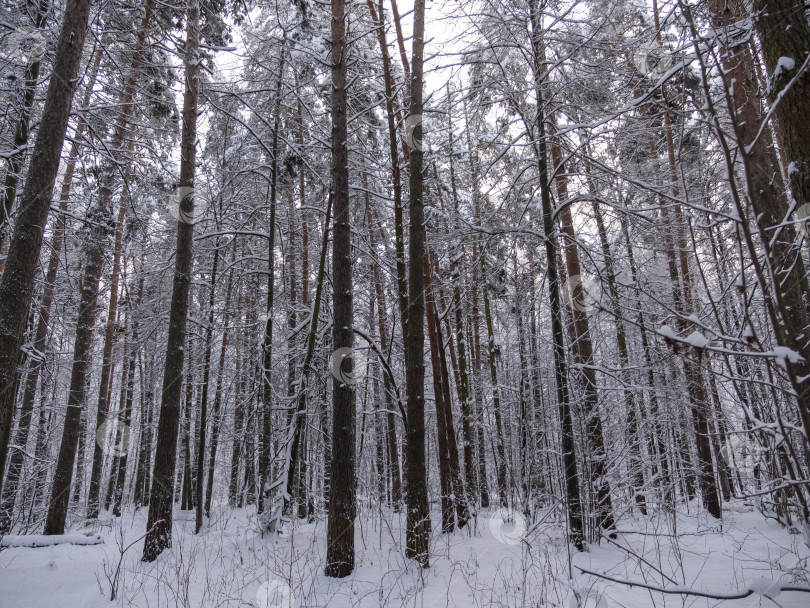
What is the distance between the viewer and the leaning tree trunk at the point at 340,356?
5.97m

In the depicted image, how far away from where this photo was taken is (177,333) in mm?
7828

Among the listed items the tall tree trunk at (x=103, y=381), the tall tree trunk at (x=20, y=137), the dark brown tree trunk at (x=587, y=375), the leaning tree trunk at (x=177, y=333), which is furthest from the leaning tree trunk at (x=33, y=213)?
the tall tree trunk at (x=103, y=381)

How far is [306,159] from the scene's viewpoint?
33.3ft

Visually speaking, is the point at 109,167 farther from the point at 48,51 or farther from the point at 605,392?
the point at 605,392

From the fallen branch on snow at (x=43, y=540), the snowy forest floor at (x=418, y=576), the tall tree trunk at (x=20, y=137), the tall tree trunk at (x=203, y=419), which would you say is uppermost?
the tall tree trunk at (x=20, y=137)

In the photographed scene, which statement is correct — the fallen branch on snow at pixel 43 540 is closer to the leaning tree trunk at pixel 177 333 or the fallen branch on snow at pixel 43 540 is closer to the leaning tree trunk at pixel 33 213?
the leaning tree trunk at pixel 177 333

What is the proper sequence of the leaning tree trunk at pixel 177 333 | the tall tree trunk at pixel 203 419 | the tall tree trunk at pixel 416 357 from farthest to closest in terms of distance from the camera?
1. the tall tree trunk at pixel 203 419
2. the leaning tree trunk at pixel 177 333
3. the tall tree trunk at pixel 416 357

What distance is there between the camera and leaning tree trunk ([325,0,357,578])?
19.6ft

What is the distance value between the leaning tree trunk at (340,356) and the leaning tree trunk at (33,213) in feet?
10.9

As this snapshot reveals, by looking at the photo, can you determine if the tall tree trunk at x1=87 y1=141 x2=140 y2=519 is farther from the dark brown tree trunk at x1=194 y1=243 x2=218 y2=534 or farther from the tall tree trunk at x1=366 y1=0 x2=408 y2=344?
the tall tree trunk at x1=366 y1=0 x2=408 y2=344

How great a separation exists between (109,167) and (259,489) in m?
7.82

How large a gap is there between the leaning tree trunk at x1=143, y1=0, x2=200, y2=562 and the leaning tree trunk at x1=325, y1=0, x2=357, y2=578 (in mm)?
2512

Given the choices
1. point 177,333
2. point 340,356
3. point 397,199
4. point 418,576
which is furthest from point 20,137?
point 418,576

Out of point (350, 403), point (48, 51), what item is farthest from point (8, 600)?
point (48, 51)
